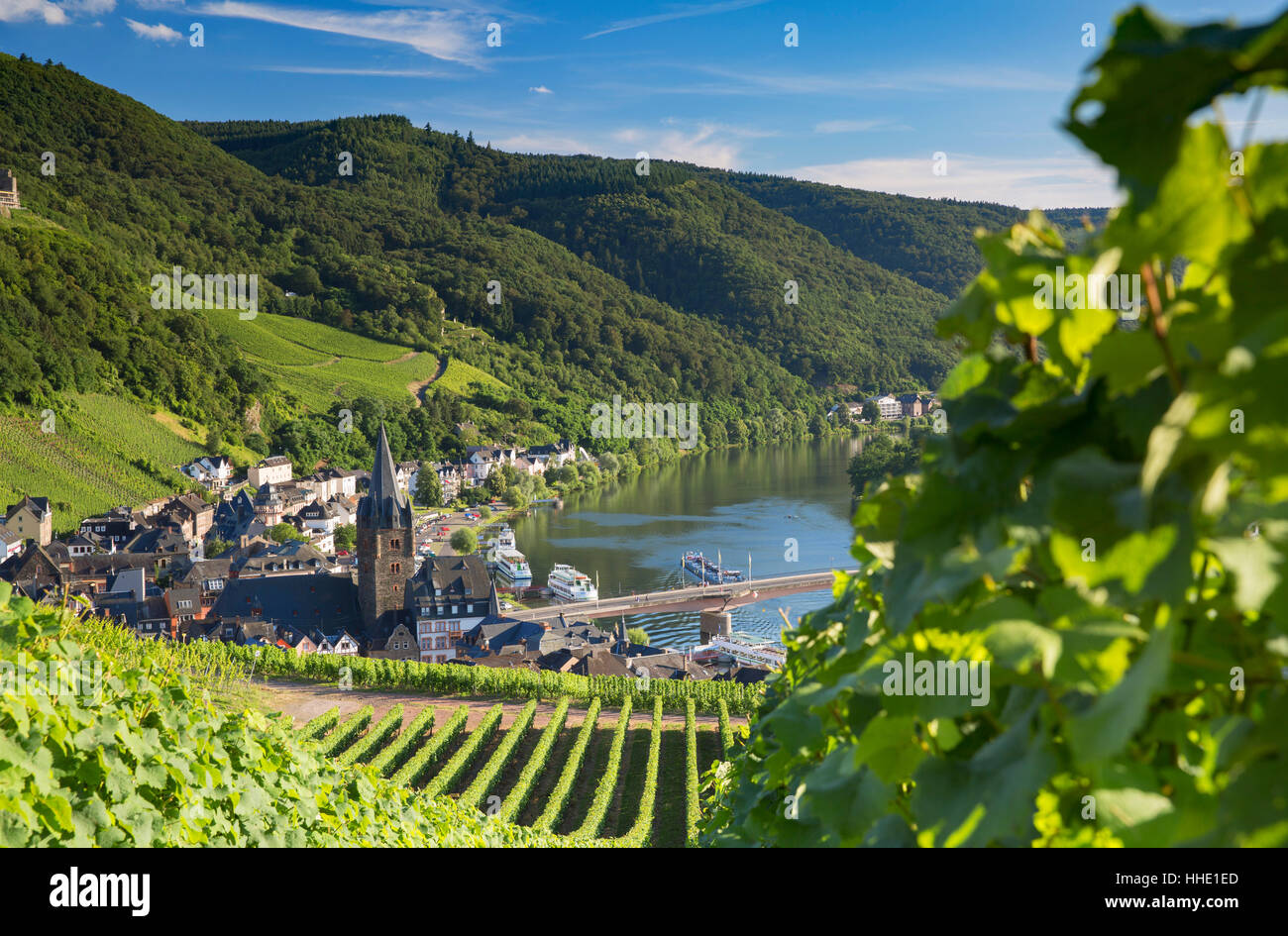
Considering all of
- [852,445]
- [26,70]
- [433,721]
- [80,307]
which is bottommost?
[433,721]

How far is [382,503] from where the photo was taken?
33.7 meters

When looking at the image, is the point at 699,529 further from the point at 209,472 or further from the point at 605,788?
the point at 605,788

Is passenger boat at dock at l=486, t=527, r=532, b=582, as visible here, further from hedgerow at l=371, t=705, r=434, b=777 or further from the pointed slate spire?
hedgerow at l=371, t=705, r=434, b=777

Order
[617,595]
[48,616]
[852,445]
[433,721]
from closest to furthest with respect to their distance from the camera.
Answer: [48,616]
[433,721]
[617,595]
[852,445]

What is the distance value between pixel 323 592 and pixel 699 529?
21.9 metres

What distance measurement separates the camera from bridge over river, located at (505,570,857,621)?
36062 millimetres

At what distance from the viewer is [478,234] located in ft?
423

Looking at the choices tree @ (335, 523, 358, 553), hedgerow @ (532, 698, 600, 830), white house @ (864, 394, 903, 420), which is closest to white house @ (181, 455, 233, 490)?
tree @ (335, 523, 358, 553)

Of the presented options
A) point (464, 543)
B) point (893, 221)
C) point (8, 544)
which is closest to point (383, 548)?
point (464, 543)

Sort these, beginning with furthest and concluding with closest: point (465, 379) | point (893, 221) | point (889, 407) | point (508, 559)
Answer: point (893, 221) < point (889, 407) < point (465, 379) < point (508, 559)

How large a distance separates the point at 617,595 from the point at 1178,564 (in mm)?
39255

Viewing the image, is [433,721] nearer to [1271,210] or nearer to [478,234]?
[1271,210]

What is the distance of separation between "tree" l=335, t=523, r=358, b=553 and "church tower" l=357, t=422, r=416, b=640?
15.1 metres
